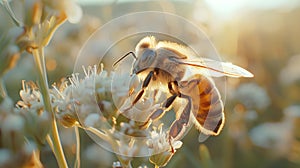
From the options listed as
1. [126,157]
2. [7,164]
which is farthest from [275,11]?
[7,164]

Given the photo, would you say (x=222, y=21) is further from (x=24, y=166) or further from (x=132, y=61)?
(x=24, y=166)

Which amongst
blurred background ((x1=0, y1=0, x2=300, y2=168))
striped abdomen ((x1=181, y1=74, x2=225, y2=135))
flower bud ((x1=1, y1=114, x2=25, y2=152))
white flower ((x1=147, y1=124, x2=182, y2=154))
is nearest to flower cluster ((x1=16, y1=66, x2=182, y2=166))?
white flower ((x1=147, y1=124, x2=182, y2=154))

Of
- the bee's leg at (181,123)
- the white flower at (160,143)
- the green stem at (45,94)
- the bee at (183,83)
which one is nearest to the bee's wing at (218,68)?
the bee at (183,83)

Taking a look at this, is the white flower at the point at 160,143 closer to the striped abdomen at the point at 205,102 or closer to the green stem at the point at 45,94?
the striped abdomen at the point at 205,102

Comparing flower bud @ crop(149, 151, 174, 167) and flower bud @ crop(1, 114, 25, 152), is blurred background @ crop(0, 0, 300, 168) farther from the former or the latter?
flower bud @ crop(1, 114, 25, 152)

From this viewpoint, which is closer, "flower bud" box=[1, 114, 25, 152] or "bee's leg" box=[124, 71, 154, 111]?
"flower bud" box=[1, 114, 25, 152]

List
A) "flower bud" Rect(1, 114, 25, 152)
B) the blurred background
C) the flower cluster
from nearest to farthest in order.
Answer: "flower bud" Rect(1, 114, 25, 152) < the flower cluster < the blurred background

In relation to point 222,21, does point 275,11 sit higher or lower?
higher
